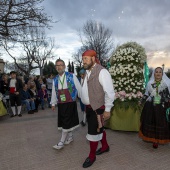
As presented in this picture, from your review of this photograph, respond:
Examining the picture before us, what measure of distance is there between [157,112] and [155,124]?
25cm

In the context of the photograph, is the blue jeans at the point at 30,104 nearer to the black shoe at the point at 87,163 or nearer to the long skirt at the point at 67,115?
the long skirt at the point at 67,115

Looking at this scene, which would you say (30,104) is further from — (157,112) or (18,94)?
(157,112)

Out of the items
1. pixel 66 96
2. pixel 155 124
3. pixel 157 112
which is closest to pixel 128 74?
pixel 157 112

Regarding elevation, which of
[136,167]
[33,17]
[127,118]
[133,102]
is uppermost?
[33,17]

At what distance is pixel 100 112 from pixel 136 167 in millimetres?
1099

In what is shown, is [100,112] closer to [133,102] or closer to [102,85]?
[102,85]

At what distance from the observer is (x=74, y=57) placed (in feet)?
135

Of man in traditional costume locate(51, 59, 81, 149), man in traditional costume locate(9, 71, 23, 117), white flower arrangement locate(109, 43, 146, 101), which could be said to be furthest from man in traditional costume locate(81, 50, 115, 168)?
man in traditional costume locate(9, 71, 23, 117)

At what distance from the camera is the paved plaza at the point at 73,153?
3480mm

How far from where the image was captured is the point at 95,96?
3338 millimetres

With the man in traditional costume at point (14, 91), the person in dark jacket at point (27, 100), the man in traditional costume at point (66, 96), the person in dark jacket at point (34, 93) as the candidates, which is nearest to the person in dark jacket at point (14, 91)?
the man in traditional costume at point (14, 91)

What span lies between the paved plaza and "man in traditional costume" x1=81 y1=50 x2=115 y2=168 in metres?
0.41

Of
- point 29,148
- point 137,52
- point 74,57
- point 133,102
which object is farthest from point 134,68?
point 74,57

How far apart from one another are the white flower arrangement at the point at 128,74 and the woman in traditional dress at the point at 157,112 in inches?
30.4
